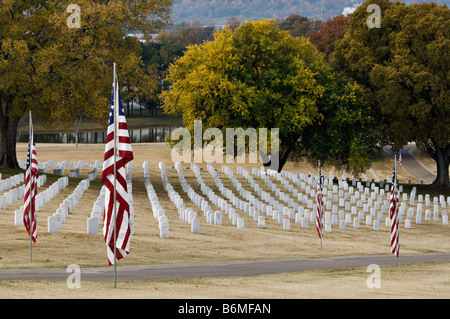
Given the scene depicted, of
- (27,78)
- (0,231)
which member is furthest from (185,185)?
(0,231)

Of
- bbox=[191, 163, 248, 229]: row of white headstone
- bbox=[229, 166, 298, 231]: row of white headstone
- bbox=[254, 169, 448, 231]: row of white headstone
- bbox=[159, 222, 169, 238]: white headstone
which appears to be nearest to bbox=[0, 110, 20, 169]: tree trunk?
bbox=[191, 163, 248, 229]: row of white headstone

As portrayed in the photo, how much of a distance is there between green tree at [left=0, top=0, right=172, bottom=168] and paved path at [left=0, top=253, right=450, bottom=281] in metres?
21.7

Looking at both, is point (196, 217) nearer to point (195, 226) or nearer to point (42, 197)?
point (195, 226)

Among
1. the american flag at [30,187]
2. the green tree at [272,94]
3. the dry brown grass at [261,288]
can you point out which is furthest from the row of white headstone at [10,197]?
the green tree at [272,94]

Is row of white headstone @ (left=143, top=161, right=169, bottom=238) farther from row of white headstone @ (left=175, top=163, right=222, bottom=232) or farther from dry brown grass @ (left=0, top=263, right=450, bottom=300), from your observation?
dry brown grass @ (left=0, top=263, right=450, bottom=300)

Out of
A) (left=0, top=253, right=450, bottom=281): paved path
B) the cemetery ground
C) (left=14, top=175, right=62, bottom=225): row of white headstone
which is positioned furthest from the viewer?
(left=14, top=175, right=62, bottom=225): row of white headstone

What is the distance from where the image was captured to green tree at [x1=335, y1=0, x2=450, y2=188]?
49.8 m

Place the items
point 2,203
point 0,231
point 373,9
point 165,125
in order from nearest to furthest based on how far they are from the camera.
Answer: point 0,231
point 2,203
point 373,9
point 165,125

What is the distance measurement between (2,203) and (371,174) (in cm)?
4536

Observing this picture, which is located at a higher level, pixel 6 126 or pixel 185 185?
pixel 6 126

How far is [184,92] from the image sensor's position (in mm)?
51000

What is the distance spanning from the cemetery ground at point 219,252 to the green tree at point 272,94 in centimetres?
1218

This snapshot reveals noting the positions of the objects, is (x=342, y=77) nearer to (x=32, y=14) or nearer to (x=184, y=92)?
(x=184, y=92)

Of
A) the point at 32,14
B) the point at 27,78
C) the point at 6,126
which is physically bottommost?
the point at 6,126
